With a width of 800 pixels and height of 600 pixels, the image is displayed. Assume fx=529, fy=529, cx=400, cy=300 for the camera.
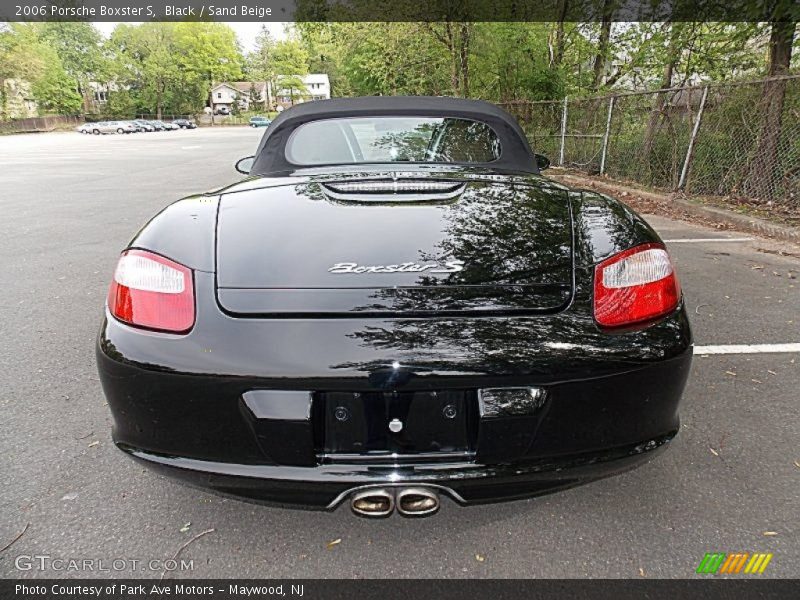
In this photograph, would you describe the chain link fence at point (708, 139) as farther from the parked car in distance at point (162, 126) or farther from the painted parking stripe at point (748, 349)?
the parked car in distance at point (162, 126)

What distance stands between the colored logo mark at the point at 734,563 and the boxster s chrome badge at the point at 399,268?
1204mm

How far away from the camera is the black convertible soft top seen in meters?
2.84

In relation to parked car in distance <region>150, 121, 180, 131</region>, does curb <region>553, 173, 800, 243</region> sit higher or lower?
lower

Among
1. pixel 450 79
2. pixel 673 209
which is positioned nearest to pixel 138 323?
pixel 673 209

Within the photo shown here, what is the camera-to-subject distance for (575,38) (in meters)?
15.8

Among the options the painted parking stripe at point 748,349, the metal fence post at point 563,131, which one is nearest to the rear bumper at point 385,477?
the painted parking stripe at point 748,349

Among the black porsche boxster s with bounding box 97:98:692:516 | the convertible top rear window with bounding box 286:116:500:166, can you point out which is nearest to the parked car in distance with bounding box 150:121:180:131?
the convertible top rear window with bounding box 286:116:500:166

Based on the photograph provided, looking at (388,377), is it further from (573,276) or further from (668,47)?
(668,47)

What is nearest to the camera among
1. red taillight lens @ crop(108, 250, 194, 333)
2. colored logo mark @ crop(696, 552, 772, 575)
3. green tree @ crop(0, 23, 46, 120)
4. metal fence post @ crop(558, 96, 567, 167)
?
red taillight lens @ crop(108, 250, 194, 333)

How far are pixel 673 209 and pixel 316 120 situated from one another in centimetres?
708

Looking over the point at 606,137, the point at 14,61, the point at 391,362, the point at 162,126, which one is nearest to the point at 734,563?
the point at 391,362

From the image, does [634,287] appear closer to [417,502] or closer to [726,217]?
[417,502]

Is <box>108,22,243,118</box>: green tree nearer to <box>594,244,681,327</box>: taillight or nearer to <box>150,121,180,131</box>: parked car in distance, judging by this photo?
<box>150,121,180,131</box>: parked car in distance
